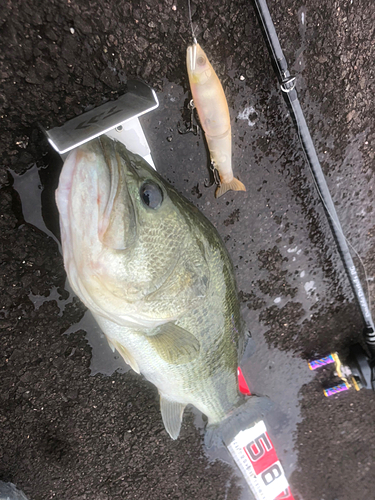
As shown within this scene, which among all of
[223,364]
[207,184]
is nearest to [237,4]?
[207,184]

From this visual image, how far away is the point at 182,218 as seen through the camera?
1179 mm

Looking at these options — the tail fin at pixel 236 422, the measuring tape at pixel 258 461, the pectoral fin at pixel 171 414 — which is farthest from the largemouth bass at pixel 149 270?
the measuring tape at pixel 258 461

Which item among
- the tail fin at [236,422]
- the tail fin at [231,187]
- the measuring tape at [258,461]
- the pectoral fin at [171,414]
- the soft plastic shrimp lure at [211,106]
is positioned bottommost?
the measuring tape at [258,461]

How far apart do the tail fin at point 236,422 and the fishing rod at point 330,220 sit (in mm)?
652

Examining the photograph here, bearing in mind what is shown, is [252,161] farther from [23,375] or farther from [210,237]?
[23,375]

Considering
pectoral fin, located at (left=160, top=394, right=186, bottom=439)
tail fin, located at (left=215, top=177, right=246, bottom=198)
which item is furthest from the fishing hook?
pectoral fin, located at (left=160, top=394, right=186, bottom=439)

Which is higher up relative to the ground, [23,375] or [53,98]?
[53,98]

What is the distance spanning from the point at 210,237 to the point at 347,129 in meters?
1.24

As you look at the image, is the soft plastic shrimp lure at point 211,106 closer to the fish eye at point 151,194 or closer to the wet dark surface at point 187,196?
the wet dark surface at point 187,196

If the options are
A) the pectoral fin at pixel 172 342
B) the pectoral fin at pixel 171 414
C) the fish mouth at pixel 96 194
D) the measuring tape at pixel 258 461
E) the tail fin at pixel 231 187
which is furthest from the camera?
the measuring tape at pixel 258 461

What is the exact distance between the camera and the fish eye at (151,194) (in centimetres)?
108

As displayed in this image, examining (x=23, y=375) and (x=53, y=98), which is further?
(x=23, y=375)

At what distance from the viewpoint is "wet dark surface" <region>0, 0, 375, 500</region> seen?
4.40ft

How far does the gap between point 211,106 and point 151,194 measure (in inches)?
24.3
